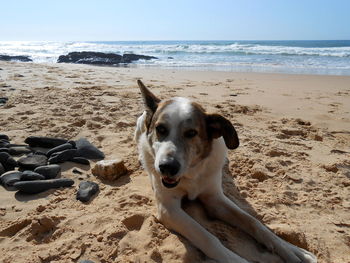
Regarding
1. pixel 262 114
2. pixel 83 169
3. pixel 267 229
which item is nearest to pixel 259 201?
pixel 267 229

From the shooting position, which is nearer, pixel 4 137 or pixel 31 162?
pixel 31 162

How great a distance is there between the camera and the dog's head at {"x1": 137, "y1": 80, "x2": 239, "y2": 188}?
9.12 ft

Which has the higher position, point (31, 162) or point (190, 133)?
point (190, 133)

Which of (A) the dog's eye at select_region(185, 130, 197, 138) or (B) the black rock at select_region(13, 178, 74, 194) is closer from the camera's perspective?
(A) the dog's eye at select_region(185, 130, 197, 138)

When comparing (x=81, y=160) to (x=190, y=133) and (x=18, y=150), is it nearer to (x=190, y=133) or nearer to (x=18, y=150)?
(x=18, y=150)

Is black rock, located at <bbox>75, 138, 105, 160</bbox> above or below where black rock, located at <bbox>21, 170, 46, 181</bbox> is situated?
below

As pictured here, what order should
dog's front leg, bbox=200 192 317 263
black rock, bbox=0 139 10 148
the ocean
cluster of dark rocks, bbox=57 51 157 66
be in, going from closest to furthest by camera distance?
dog's front leg, bbox=200 192 317 263
black rock, bbox=0 139 10 148
the ocean
cluster of dark rocks, bbox=57 51 157 66

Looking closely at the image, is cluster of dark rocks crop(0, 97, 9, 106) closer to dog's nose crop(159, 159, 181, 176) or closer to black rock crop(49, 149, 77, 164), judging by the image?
black rock crop(49, 149, 77, 164)

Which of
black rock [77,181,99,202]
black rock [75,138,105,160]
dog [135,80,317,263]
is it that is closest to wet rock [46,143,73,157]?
black rock [75,138,105,160]

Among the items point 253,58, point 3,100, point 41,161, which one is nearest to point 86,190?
point 41,161

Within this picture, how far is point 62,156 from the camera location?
171 inches

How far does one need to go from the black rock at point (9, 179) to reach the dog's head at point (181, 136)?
5.30 feet

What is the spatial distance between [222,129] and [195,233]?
1.06 metres

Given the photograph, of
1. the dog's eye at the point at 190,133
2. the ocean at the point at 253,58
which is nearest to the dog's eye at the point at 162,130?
the dog's eye at the point at 190,133
